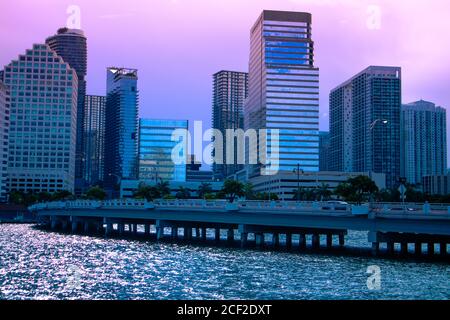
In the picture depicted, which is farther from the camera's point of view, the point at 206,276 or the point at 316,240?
the point at 316,240

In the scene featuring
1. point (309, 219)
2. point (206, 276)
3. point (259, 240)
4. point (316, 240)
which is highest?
point (309, 219)

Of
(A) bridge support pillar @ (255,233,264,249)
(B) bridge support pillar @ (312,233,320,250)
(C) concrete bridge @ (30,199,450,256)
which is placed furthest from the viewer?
(A) bridge support pillar @ (255,233,264,249)

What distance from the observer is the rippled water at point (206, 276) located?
1577 inches

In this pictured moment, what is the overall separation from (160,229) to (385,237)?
4279 cm

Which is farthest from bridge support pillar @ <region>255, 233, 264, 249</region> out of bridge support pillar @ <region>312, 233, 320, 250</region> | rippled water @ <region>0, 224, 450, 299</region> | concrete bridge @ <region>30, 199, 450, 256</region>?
rippled water @ <region>0, 224, 450, 299</region>

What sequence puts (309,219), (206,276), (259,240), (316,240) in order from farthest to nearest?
(259,240) < (316,240) < (309,219) < (206,276)

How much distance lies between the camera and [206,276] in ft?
162

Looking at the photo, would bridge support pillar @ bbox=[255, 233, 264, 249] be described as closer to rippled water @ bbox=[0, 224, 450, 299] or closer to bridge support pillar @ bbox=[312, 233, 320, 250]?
bridge support pillar @ bbox=[312, 233, 320, 250]

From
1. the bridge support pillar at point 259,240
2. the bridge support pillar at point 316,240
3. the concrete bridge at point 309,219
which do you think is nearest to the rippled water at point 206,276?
the concrete bridge at point 309,219

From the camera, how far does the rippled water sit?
131ft

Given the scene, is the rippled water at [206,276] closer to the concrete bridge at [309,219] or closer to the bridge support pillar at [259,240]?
→ the concrete bridge at [309,219]

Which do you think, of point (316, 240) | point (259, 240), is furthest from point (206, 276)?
point (316, 240)

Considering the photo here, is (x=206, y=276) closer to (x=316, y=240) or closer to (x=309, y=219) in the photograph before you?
(x=309, y=219)
